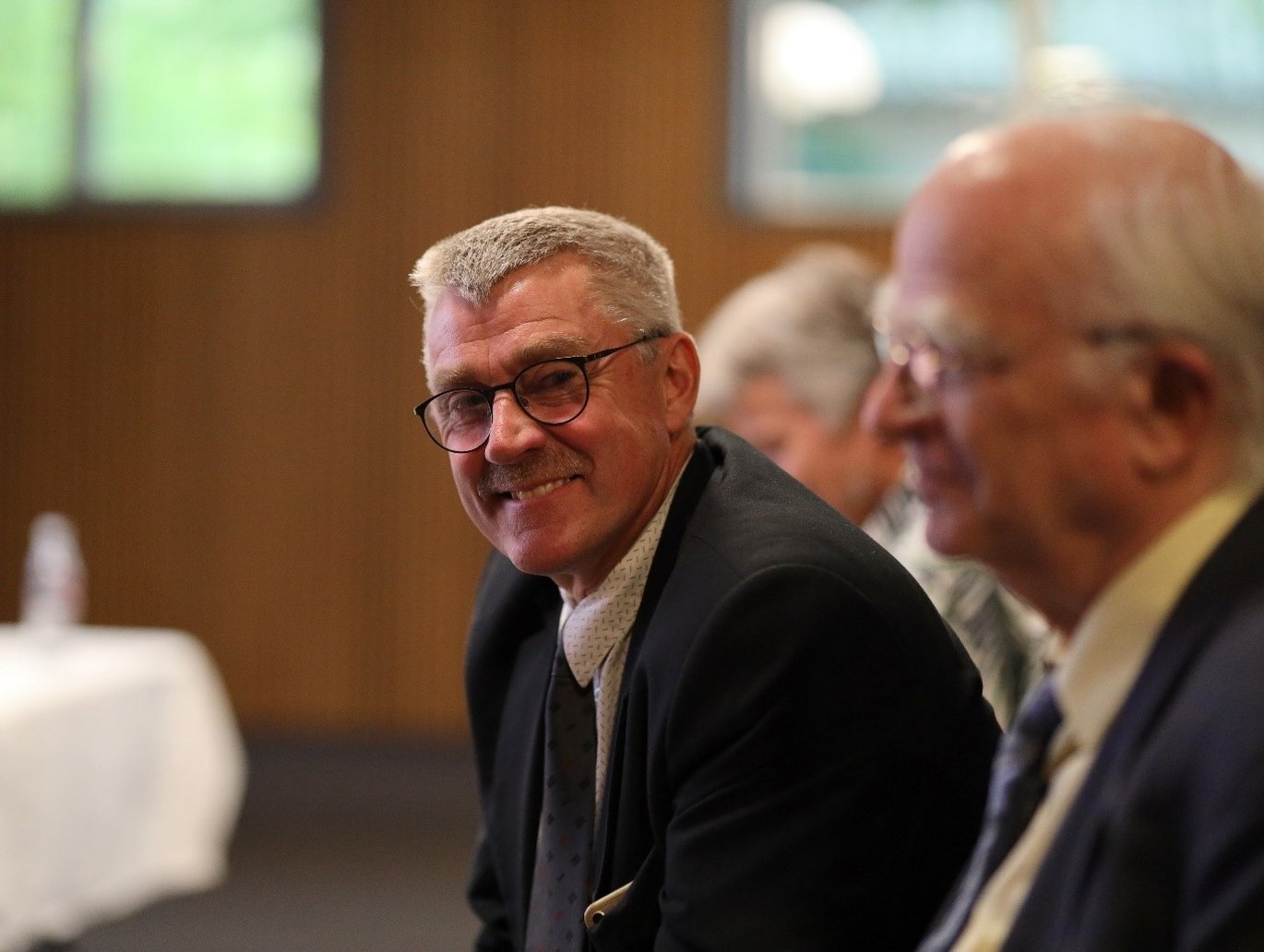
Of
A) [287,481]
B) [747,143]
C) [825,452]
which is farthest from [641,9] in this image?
[825,452]

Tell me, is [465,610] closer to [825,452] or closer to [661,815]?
[825,452]

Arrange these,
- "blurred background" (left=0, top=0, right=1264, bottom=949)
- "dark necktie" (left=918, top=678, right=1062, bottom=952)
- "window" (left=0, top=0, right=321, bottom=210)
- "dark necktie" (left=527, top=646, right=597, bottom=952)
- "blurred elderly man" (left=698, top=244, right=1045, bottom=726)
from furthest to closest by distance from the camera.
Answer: "window" (left=0, top=0, right=321, bottom=210) < "blurred background" (left=0, top=0, right=1264, bottom=949) < "blurred elderly man" (left=698, top=244, right=1045, bottom=726) < "dark necktie" (left=527, top=646, right=597, bottom=952) < "dark necktie" (left=918, top=678, right=1062, bottom=952)

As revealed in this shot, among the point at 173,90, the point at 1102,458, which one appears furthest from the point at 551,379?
the point at 173,90

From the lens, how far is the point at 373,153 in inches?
265

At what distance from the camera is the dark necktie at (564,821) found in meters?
1.65

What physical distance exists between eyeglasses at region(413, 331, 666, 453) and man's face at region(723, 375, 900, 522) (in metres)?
1.29

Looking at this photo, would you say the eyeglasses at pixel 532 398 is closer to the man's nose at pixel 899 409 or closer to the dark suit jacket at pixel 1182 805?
the man's nose at pixel 899 409

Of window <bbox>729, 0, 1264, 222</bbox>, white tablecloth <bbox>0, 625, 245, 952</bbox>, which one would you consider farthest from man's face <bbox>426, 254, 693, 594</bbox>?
window <bbox>729, 0, 1264, 222</bbox>

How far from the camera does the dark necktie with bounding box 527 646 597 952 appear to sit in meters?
1.65

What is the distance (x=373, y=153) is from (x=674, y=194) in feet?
4.37

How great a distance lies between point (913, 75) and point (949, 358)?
219 inches

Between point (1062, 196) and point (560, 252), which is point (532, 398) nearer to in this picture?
point (560, 252)

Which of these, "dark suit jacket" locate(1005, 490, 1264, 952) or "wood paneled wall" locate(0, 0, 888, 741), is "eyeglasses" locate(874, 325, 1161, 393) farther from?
"wood paneled wall" locate(0, 0, 888, 741)

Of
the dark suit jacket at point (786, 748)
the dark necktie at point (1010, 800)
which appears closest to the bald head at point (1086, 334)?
the dark necktie at point (1010, 800)
